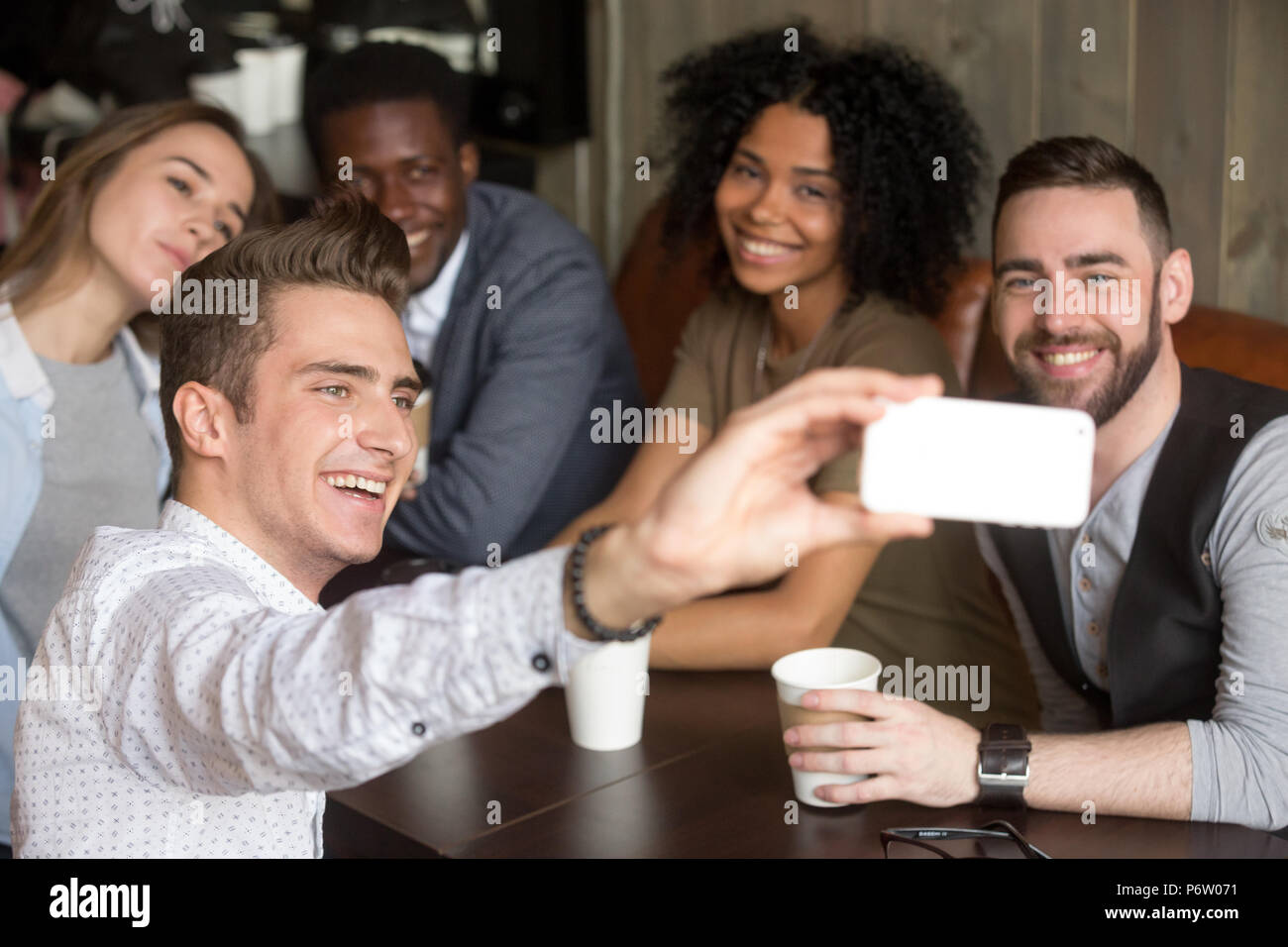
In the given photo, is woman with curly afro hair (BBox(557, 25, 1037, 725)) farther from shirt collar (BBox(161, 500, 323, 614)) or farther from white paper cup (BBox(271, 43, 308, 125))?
white paper cup (BBox(271, 43, 308, 125))

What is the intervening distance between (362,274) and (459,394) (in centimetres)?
108

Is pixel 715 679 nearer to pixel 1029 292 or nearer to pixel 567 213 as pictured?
pixel 1029 292

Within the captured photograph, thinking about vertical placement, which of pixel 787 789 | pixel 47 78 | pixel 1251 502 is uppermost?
pixel 47 78

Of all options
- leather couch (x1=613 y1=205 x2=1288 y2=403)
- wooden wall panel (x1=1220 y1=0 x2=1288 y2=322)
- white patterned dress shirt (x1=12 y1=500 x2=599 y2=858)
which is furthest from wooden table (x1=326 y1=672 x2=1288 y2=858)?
wooden wall panel (x1=1220 y1=0 x2=1288 y2=322)

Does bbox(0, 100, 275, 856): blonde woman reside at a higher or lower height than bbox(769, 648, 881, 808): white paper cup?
higher

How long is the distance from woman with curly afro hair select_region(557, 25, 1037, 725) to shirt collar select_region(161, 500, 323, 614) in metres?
0.79

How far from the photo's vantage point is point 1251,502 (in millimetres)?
1369

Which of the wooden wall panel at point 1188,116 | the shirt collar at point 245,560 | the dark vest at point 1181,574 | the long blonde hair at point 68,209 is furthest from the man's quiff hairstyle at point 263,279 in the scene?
the wooden wall panel at point 1188,116

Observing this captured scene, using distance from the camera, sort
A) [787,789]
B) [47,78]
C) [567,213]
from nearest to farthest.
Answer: [787,789] → [567,213] → [47,78]

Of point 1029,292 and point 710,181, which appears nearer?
point 1029,292

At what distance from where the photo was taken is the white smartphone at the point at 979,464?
0.85 m

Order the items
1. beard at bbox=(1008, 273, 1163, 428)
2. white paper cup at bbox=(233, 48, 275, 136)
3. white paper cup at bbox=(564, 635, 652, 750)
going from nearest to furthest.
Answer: white paper cup at bbox=(564, 635, 652, 750) < beard at bbox=(1008, 273, 1163, 428) < white paper cup at bbox=(233, 48, 275, 136)

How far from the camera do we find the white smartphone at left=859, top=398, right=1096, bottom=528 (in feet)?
2.79
